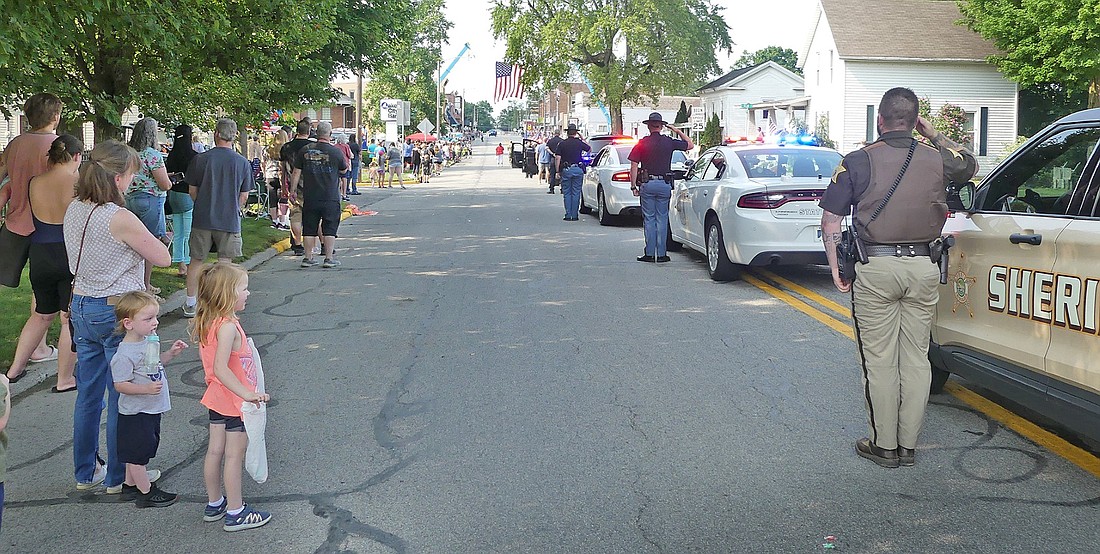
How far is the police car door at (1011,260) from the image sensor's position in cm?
495

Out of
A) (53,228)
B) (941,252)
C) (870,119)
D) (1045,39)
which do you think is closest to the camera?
(941,252)

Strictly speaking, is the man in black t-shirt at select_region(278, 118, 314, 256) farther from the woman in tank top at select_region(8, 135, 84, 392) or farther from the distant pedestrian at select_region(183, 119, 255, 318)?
the woman in tank top at select_region(8, 135, 84, 392)

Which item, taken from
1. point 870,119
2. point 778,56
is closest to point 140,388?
point 870,119

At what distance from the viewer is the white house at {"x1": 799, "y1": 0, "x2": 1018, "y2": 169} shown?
44.3 metres

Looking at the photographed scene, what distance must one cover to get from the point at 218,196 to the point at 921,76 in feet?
133

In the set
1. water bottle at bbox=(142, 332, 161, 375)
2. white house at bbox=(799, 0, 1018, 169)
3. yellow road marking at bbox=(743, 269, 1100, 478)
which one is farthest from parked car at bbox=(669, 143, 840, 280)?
white house at bbox=(799, 0, 1018, 169)

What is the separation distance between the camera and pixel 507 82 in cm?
6462

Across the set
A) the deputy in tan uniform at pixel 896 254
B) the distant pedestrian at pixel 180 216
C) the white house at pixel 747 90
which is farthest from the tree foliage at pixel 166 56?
the white house at pixel 747 90

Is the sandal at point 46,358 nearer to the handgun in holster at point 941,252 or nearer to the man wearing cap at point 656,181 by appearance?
the handgun in holster at point 941,252

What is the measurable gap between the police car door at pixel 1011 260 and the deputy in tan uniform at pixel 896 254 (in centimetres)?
36

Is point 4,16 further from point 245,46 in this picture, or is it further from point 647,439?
point 245,46

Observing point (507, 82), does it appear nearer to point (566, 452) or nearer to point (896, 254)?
point (566, 452)

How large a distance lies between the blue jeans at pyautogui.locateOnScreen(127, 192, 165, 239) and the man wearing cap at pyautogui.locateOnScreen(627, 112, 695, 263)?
551 centimetres

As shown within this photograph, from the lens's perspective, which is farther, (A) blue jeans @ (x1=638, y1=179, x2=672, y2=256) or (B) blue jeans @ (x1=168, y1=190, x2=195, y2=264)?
(A) blue jeans @ (x1=638, y1=179, x2=672, y2=256)
